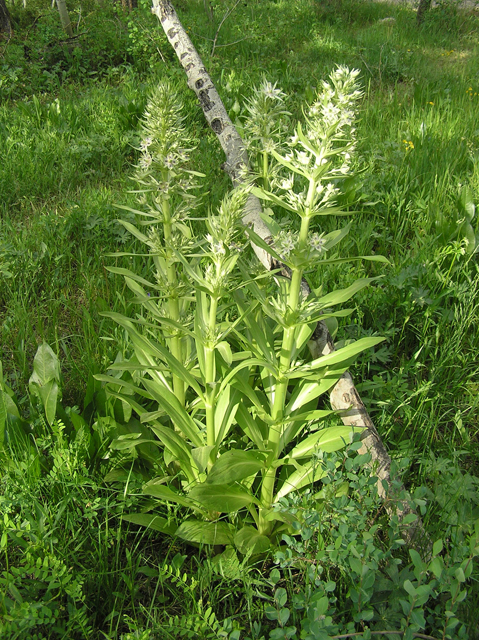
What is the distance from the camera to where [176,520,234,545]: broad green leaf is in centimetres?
196

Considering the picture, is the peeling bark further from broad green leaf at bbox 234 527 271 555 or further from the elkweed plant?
broad green leaf at bbox 234 527 271 555

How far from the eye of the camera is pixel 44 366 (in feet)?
8.19

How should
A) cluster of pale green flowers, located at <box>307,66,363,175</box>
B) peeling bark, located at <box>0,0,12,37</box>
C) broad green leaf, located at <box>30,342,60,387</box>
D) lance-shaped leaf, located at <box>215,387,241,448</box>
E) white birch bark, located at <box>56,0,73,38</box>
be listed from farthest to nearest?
peeling bark, located at <box>0,0,12,37</box>
white birch bark, located at <box>56,0,73,38</box>
broad green leaf, located at <box>30,342,60,387</box>
lance-shaped leaf, located at <box>215,387,241,448</box>
cluster of pale green flowers, located at <box>307,66,363,175</box>

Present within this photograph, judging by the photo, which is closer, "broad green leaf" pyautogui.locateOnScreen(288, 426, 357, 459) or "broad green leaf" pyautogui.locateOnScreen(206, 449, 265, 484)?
"broad green leaf" pyautogui.locateOnScreen(206, 449, 265, 484)

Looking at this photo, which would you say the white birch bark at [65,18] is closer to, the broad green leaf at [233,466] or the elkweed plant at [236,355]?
the elkweed plant at [236,355]

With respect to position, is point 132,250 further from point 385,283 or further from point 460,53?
point 460,53

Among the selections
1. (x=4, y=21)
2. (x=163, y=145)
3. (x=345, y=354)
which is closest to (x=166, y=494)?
(x=345, y=354)

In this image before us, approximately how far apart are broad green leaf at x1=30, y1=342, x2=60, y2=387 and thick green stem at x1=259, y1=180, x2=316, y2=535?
1.20 metres

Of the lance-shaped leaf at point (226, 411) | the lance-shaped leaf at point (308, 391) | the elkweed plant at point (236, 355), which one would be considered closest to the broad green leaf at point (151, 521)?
the elkweed plant at point (236, 355)

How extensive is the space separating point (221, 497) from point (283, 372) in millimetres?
590

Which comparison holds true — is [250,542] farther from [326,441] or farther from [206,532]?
[326,441]

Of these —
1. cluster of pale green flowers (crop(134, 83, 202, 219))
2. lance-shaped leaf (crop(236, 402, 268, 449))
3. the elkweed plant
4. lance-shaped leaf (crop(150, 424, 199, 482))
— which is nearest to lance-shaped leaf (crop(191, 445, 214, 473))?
the elkweed plant

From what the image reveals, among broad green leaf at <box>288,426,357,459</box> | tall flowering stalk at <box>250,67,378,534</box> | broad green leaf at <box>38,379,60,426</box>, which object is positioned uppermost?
tall flowering stalk at <box>250,67,378,534</box>

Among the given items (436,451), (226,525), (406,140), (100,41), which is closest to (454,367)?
(436,451)
